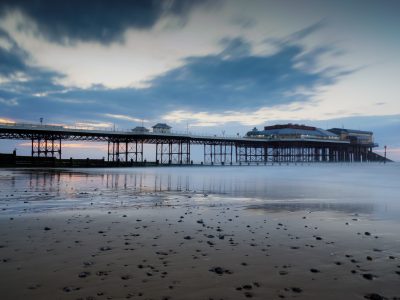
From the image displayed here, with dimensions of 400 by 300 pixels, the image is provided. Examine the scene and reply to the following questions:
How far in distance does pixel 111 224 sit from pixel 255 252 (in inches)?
192

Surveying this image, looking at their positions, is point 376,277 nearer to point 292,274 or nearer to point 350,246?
point 292,274

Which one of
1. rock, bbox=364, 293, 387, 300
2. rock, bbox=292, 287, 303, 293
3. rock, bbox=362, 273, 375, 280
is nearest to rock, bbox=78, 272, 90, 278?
rock, bbox=292, 287, 303, 293

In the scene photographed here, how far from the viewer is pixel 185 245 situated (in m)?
7.85

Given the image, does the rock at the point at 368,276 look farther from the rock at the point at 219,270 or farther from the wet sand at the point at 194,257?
the rock at the point at 219,270

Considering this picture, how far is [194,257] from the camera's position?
687cm

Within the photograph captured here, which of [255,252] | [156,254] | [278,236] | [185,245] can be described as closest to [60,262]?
[156,254]

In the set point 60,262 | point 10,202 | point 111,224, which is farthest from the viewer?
point 10,202

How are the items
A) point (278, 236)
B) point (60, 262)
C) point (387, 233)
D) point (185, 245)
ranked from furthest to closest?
point (387, 233), point (278, 236), point (185, 245), point (60, 262)

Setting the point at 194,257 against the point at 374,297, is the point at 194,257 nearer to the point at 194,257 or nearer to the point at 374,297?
the point at 194,257

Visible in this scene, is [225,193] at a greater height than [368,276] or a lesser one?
greater

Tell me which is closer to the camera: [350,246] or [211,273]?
[211,273]

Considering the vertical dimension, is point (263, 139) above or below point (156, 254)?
above

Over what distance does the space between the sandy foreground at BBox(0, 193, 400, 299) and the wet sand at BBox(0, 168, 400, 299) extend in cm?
2

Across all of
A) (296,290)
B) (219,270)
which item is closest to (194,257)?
(219,270)
